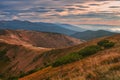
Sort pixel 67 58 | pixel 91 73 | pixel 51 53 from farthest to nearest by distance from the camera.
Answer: pixel 51 53 < pixel 67 58 < pixel 91 73

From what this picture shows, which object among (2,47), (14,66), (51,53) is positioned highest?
(51,53)

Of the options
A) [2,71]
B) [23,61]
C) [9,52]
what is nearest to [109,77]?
[23,61]

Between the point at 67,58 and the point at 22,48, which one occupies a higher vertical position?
the point at 67,58

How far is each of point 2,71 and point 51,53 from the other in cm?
2685

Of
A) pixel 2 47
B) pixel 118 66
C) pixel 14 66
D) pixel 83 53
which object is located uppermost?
pixel 118 66

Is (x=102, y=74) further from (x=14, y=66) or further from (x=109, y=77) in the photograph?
(x=14, y=66)

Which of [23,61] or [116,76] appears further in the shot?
[23,61]

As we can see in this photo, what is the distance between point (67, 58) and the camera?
3372cm

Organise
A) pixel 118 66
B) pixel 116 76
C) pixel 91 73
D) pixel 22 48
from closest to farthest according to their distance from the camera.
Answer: pixel 116 76, pixel 91 73, pixel 118 66, pixel 22 48

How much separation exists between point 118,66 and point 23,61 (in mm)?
86494

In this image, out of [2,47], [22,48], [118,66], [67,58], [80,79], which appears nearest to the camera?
[80,79]

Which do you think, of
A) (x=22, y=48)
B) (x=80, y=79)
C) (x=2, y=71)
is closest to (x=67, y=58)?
(x=80, y=79)

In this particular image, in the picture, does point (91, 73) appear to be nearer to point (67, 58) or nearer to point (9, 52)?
point (67, 58)

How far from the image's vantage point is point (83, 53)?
35.1 m
